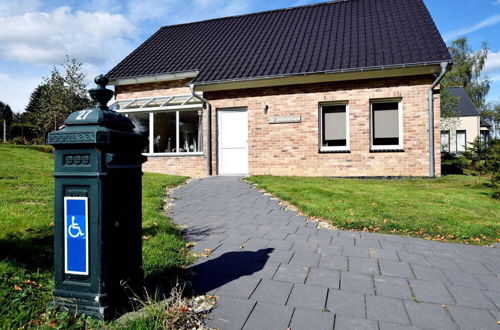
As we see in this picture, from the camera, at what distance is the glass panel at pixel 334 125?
11742mm

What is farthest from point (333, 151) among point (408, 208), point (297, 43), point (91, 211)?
point (91, 211)

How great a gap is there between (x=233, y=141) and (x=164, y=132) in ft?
10.4

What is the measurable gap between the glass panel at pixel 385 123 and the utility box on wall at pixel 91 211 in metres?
10.5

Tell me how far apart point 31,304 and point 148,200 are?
13.9 ft

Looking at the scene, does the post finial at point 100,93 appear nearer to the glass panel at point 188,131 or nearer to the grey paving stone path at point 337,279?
the grey paving stone path at point 337,279

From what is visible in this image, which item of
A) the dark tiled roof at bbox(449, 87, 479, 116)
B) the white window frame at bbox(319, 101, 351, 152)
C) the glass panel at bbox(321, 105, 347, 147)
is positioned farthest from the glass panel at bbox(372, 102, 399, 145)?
the dark tiled roof at bbox(449, 87, 479, 116)

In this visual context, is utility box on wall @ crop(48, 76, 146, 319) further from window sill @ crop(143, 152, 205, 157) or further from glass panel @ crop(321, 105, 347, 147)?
window sill @ crop(143, 152, 205, 157)

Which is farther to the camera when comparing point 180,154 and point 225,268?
point 180,154

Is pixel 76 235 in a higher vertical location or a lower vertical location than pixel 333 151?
lower

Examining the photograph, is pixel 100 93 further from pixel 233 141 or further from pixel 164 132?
pixel 164 132

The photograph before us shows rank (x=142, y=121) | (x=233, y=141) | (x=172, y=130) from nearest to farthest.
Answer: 1. (x=233, y=141)
2. (x=172, y=130)
3. (x=142, y=121)

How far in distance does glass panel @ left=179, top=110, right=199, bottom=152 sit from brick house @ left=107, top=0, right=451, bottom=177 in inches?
1.6

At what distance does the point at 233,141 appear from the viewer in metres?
12.7

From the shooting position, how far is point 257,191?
27.1 ft
